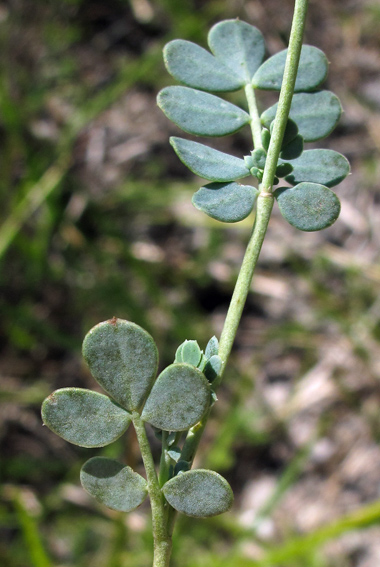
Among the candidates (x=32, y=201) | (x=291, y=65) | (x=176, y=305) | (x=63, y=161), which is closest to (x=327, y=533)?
(x=176, y=305)

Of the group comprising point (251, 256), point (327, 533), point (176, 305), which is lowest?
point (327, 533)

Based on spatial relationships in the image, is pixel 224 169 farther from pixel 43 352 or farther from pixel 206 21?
pixel 206 21

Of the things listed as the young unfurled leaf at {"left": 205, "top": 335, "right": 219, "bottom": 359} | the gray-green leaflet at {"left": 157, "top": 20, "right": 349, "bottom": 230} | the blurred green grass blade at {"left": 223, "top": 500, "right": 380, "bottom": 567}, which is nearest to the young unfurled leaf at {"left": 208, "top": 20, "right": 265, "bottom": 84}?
the gray-green leaflet at {"left": 157, "top": 20, "right": 349, "bottom": 230}

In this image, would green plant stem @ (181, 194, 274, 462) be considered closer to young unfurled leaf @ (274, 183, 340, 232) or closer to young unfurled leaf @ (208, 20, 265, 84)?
young unfurled leaf @ (274, 183, 340, 232)

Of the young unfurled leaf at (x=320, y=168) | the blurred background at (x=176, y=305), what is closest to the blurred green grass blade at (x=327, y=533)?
the blurred background at (x=176, y=305)

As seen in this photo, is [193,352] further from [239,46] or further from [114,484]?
[239,46]
